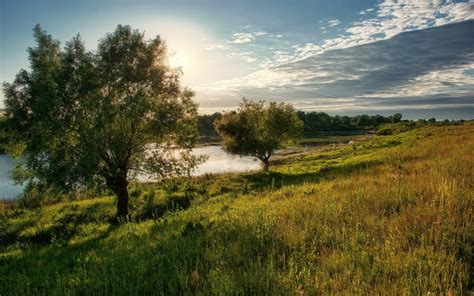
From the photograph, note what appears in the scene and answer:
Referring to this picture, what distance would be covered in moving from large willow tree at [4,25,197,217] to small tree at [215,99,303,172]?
2680cm

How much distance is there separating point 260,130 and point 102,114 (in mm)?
33886

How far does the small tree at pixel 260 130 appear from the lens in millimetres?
49875

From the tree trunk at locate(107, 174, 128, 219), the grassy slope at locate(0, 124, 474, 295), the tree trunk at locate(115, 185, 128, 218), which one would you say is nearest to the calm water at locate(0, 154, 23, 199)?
the tree trunk at locate(115, 185, 128, 218)

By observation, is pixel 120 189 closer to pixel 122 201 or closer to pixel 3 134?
pixel 122 201

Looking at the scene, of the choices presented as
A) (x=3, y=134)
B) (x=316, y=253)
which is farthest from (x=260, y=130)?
(x=316, y=253)

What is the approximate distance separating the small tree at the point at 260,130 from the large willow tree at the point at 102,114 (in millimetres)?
26799

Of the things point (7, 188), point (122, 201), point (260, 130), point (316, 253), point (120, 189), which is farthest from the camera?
point (7, 188)

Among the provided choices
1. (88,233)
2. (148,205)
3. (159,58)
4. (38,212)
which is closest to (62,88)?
(159,58)

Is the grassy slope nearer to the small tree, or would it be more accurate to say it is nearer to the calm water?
the small tree

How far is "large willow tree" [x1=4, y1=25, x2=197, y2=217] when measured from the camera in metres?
18.9

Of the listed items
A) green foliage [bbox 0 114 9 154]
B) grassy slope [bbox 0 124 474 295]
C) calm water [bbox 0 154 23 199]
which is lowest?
calm water [bbox 0 154 23 199]

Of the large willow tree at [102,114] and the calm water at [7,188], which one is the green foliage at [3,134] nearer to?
the large willow tree at [102,114]

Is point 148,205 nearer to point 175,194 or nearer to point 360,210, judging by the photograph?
point 175,194

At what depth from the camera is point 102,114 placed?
1897cm
